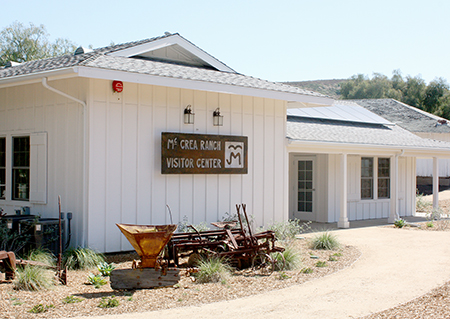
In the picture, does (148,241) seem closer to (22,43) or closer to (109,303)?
(109,303)

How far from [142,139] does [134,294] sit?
4010 millimetres

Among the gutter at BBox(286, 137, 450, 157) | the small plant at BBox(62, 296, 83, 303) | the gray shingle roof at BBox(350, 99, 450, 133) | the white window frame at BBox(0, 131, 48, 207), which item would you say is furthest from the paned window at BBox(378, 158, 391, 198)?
the small plant at BBox(62, 296, 83, 303)

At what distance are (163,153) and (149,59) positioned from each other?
2519mm

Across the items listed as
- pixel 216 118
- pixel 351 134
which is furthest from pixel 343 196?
pixel 216 118

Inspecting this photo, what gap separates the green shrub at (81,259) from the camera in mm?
8156

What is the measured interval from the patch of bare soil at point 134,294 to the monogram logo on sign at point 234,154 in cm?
A: 345

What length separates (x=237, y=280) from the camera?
7.65 meters

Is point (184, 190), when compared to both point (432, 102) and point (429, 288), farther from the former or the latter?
point (432, 102)

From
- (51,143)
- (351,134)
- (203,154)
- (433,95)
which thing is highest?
(433,95)

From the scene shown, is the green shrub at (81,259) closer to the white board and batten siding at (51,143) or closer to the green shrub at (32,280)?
the white board and batten siding at (51,143)

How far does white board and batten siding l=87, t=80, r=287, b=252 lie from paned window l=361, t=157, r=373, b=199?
17.4ft

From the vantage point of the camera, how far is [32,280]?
6719 millimetres

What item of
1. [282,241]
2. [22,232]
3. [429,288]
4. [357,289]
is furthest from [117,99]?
[429,288]

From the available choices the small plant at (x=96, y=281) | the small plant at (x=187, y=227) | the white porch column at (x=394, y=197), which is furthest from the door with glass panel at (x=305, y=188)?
the small plant at (x=96, y=281)
